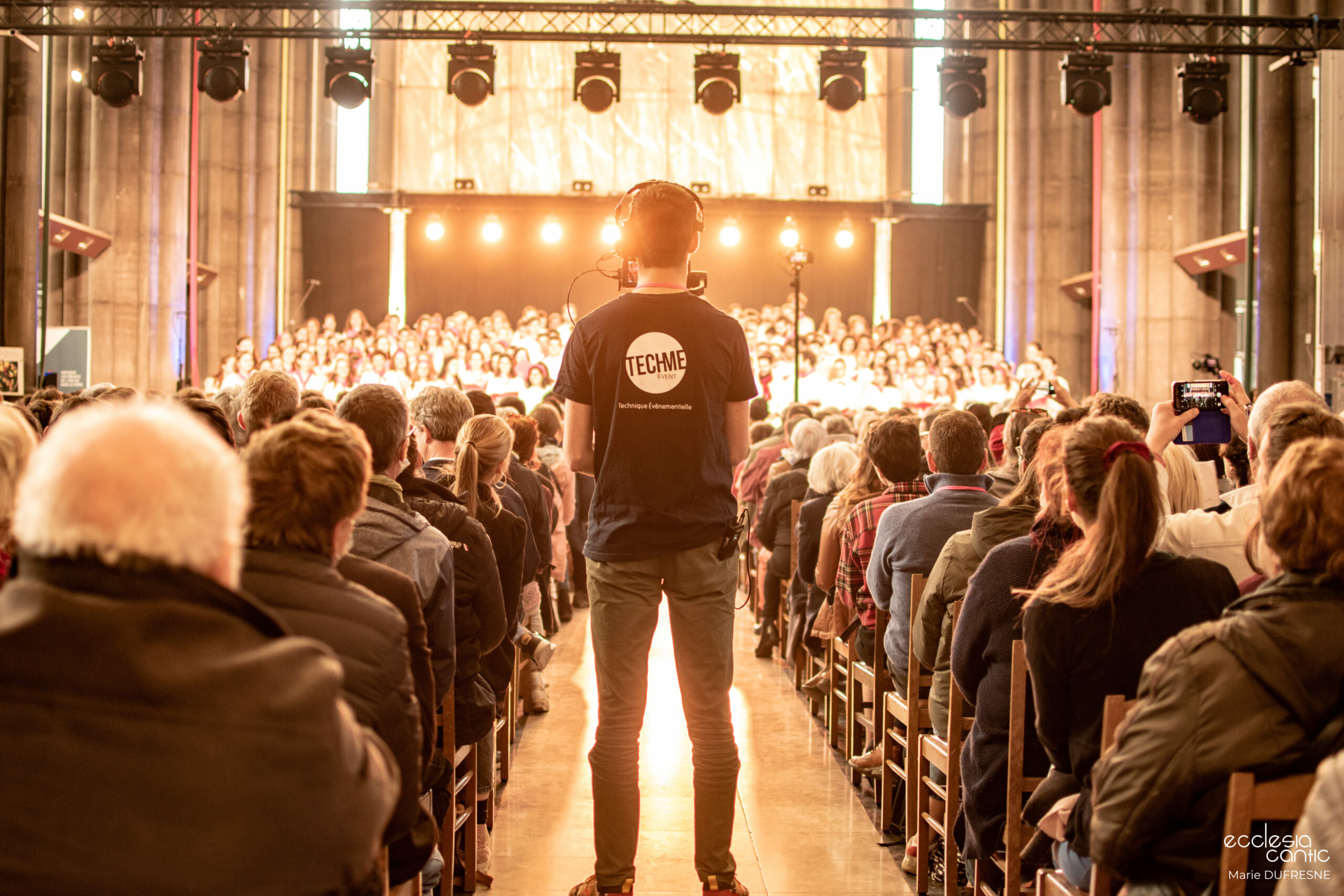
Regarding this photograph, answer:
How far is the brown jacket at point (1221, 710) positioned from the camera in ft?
6.34

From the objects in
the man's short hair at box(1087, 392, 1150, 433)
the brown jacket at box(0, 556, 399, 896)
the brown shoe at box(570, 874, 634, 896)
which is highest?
the man's short hair at box(1087, 392, 1150, 433)

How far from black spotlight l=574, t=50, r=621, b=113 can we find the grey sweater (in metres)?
9.09

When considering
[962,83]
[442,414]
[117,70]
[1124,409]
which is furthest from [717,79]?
[1124,409]

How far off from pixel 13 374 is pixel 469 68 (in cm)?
510

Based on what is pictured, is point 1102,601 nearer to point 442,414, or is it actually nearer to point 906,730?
point 906,730

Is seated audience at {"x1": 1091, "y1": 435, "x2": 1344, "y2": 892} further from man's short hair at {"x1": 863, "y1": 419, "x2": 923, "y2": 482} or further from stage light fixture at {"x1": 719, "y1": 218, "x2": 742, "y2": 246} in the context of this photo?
stage light fixture at {"x1": 719, "y1": 218, "x2": 742, "y2": 246}

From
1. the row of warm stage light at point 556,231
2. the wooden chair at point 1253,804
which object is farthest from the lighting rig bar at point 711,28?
the row of warm stage light at point 556,231

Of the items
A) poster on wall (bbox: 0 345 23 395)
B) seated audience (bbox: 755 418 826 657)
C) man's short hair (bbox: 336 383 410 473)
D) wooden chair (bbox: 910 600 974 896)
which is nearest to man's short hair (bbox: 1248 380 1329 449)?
wooden chair (bbox: 910 600 974 896)

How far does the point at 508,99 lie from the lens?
25.6 meters

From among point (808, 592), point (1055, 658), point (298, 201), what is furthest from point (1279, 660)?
point (298, 201)

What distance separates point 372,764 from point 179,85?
18.4 meters

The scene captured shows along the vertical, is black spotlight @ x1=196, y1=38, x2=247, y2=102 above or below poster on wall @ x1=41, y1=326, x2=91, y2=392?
above

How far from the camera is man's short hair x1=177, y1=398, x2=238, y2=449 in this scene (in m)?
3.45

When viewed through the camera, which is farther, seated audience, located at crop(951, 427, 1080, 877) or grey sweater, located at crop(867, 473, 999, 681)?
grey sweater, located at crop(867, 473, 999, 681)
